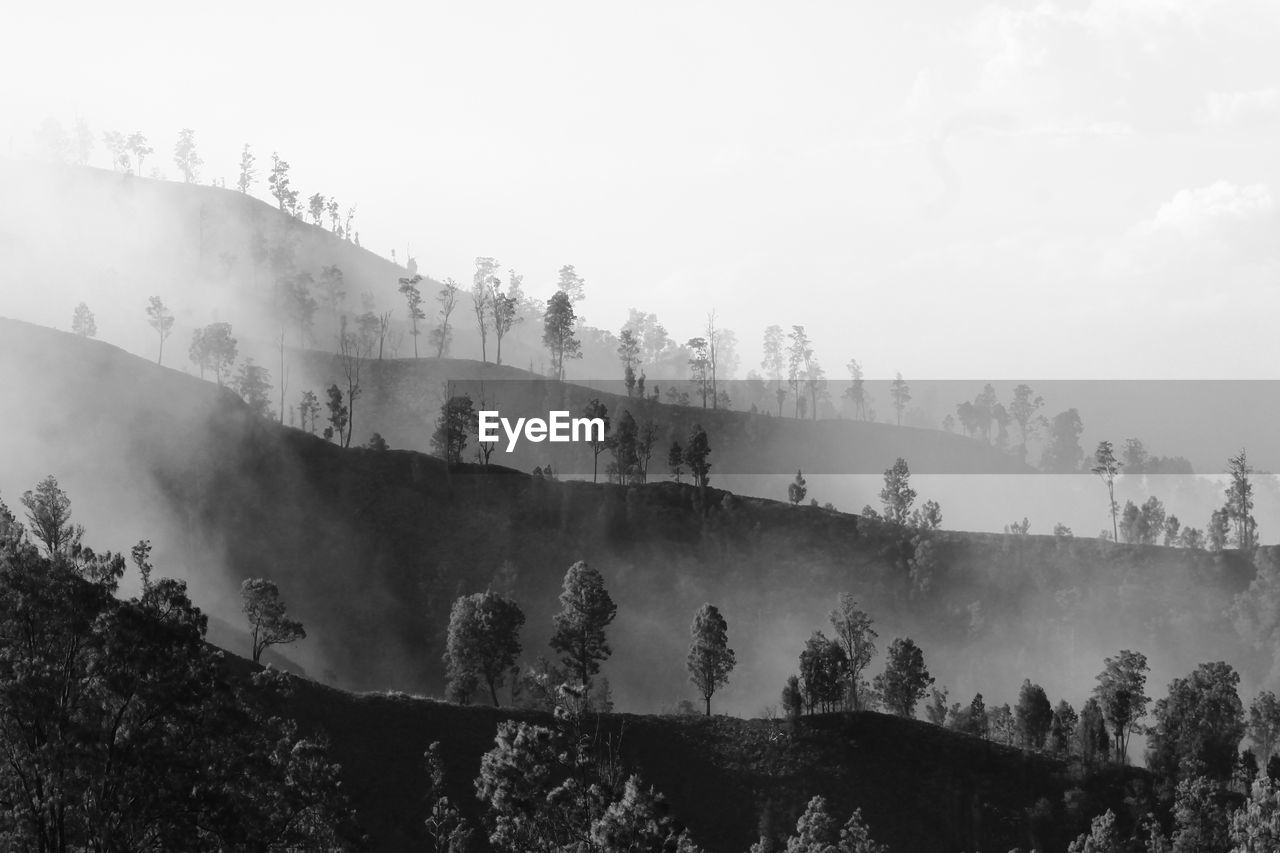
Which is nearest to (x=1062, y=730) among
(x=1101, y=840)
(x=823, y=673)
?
(x=823, y=673)

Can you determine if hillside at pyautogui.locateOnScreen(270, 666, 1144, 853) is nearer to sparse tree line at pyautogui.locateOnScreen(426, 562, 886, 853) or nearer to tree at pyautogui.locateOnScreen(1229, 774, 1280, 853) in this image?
sparse tree line at pyautogui.locateOnScreen(426, 562, 886, 853)

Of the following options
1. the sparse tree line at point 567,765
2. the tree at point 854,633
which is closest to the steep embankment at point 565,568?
the tree at point 854,633

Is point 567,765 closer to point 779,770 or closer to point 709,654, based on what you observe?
point 779,770

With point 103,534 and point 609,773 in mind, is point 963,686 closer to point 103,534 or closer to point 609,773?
point 103,534

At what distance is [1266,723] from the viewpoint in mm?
153875

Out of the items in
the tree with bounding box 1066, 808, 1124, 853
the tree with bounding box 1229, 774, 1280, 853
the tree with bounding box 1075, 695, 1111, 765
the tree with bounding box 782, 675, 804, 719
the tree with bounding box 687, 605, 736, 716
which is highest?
the tree with bounding box 687, 605, 736, 716

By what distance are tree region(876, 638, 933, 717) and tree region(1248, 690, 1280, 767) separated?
4080 centimetres

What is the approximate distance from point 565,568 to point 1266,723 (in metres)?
94.7

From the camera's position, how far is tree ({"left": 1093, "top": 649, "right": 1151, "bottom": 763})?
139 metres

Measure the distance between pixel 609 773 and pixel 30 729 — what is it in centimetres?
2249

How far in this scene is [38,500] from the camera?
12962 centimetres

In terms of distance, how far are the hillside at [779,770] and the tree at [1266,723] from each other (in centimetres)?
3334

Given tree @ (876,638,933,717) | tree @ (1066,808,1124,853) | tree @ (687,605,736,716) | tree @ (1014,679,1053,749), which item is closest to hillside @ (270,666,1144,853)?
tree @ (876,638,933,717)

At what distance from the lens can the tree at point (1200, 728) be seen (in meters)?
134
